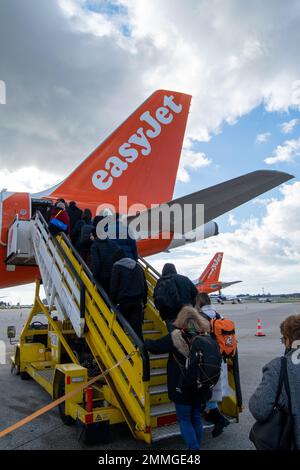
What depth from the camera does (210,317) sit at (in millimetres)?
5434

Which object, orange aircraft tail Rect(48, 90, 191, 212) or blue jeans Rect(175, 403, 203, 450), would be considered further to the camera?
orange aircraft tail Rect(48, 90, 191, 212)

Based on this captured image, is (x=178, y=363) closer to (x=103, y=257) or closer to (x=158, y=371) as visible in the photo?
(x=158, y=371)

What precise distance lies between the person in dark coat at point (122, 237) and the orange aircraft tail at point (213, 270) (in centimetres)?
4396

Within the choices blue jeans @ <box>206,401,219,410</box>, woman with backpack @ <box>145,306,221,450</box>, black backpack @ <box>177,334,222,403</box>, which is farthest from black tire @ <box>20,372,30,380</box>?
black backpack @ <box>177,334,222,403</box>

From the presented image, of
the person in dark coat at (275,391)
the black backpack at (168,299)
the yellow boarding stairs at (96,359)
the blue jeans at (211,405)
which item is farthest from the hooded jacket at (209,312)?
the person in dark coat at (275,391)

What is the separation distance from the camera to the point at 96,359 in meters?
5.37

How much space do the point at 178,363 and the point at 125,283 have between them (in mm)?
1447

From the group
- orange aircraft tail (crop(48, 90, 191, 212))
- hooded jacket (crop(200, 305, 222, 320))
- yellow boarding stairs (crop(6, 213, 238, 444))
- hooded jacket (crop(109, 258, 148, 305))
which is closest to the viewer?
yellow boarding stairs (crop(6, 213, 238, 444))

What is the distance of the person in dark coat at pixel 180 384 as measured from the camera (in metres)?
3.83

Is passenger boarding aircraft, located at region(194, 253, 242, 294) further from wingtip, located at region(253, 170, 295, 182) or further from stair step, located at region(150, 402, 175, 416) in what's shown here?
stair step, located at region(150, 402, 175, 416)

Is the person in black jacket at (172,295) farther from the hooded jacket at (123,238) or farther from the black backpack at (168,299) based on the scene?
the hooded jacket at (123,238)

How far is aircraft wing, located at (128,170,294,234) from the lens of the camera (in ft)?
20.1

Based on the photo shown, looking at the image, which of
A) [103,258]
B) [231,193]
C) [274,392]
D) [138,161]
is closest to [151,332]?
[103,258]

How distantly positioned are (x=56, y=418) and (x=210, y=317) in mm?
2870
